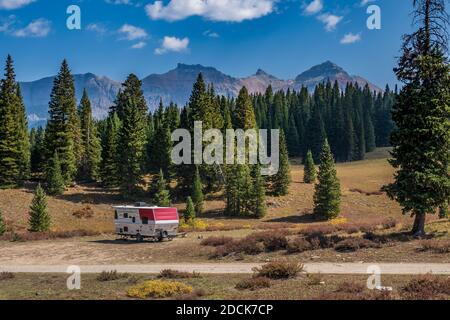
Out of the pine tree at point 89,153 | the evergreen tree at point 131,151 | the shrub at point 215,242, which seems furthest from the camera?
the pine tree at point 89,153

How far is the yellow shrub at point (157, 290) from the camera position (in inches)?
674

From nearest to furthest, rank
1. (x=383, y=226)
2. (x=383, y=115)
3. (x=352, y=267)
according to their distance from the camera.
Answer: (x=352, y=267) → (x=383, y=226) → (x=383, y=115)

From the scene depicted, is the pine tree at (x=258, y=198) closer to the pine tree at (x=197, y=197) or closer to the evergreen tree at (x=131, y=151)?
the pine tree at (x=197, y=197)

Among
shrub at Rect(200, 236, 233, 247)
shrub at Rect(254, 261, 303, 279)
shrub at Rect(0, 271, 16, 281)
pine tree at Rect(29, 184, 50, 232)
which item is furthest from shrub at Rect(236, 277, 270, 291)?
pine tree at Rect(29, 184, 50, 232)

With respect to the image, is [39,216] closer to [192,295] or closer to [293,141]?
[192,295]

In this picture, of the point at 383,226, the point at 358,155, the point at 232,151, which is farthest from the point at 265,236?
the point at 358,155

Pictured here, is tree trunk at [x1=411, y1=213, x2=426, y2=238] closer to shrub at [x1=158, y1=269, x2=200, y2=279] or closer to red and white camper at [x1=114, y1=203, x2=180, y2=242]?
shrub at [x1=158, y1=269, x2=200, y2=279]

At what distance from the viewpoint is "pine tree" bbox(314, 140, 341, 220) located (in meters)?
61.2

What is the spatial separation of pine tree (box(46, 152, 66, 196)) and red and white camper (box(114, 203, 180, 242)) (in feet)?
105

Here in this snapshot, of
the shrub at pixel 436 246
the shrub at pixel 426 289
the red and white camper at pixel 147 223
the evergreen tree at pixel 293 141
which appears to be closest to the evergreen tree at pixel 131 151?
the red and white camper at pixel 147 223

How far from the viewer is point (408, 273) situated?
20.1 m

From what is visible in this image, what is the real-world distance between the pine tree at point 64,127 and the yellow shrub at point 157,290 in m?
54.1

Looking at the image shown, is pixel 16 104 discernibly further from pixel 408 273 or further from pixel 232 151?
pixel 408 273
